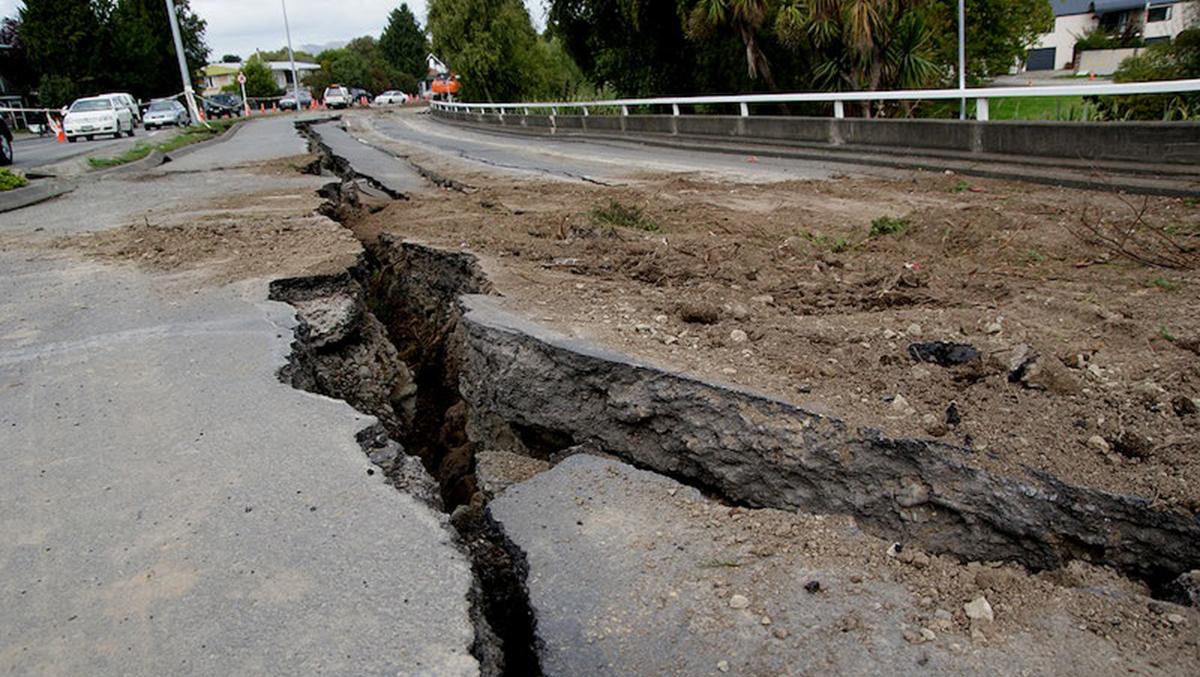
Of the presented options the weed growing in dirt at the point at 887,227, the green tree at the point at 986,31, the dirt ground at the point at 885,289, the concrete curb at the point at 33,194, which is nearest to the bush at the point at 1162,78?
the dirt ground at the point at 885,289

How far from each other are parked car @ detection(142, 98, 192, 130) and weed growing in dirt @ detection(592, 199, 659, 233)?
33.4 metres

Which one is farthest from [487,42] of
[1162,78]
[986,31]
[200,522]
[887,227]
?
[200,522]

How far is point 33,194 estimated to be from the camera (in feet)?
38.0

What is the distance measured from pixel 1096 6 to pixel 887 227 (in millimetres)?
62502

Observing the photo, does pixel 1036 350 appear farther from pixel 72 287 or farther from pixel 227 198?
pixel 227 198

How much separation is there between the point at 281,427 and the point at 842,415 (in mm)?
2315

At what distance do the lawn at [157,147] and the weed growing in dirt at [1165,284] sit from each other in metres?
16.7

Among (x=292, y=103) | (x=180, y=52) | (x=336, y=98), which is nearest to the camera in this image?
(x=180, y=52)

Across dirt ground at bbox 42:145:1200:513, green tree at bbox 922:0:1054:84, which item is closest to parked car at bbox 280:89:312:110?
green tree at bbox 922:0:1054:84

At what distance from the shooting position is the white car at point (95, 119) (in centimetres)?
2919

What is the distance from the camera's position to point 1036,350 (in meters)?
3.62

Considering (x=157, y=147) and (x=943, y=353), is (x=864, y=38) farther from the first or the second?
(x=157, y=147)

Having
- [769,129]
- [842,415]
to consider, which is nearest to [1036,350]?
[842,415]

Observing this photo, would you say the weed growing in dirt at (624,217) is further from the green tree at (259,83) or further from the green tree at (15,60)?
the green tree at (259,83)
